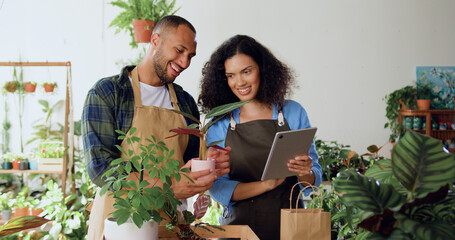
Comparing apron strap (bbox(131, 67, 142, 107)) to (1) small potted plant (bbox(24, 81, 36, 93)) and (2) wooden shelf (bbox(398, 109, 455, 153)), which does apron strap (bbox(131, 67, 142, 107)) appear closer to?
(1) small potted plant (bbox(24, 81, 36, 93))

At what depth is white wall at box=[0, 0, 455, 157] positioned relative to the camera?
5453mm

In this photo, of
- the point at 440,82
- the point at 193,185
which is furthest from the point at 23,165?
the point at 440,82

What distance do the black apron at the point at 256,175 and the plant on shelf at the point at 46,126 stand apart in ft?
13.2

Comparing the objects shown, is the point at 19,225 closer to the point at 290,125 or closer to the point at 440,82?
the point at 290,125

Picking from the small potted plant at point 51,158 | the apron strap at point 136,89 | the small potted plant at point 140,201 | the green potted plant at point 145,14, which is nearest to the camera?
the small potted plant at point 140,201

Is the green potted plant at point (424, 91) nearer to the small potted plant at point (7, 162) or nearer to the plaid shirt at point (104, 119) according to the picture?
the plaid shirt at point (104, 119)

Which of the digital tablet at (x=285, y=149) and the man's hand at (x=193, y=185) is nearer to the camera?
the man's hand at (x=193, y=185)

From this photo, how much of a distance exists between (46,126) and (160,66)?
4.29m

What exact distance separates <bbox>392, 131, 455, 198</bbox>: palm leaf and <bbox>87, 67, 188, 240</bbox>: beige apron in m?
1.10

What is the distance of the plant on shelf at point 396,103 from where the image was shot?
5656 millimetres

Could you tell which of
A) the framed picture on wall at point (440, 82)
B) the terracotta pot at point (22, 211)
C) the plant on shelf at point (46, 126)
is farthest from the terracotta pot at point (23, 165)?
the framed picture on wall at point (440, 82)

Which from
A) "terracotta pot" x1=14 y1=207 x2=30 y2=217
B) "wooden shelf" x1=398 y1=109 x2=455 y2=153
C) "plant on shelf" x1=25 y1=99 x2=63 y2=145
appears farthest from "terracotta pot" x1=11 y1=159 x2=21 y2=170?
"wooden shelf" x1=398 y1=109 x2=455 y2=153

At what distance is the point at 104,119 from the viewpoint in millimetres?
1623

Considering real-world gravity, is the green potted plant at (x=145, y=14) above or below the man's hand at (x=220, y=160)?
above
